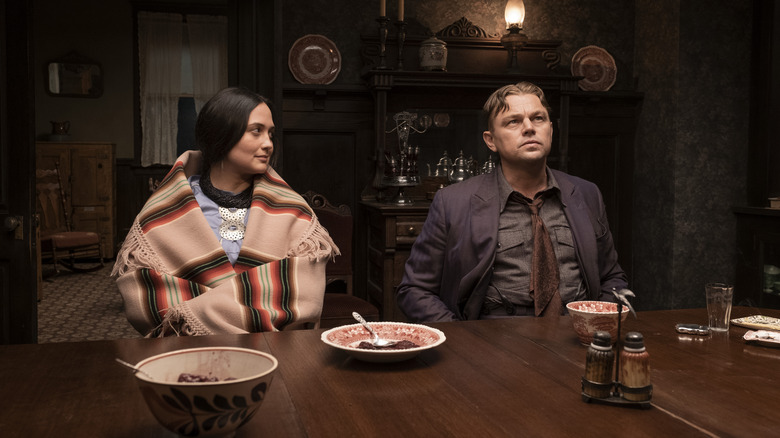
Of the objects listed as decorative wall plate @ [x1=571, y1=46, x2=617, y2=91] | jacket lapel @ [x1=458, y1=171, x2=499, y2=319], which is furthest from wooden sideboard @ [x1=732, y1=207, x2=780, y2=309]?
jacket lapel @ [x1=458, y1=171, x2=499, y2=319]

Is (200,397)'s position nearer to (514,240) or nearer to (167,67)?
(514,240)

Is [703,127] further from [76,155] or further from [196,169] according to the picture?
[76,155]

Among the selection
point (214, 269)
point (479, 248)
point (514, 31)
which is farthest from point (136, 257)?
point (514, 31)

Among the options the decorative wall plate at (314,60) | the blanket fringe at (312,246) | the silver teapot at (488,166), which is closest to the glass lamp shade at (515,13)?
the silver teapot at (488,166)

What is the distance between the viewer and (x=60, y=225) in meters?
9.02

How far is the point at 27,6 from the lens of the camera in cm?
315

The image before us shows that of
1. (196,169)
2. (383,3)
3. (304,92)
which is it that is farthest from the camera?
(304,92)

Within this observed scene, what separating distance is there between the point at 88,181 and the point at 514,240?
7972 mm

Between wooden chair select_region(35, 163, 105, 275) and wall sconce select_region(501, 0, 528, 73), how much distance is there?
554 cm

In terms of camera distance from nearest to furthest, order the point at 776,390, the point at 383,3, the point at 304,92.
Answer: the point at 776,390, the point at 383,3, the point at 304,92

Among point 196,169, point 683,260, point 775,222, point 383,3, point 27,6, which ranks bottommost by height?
point 683,260

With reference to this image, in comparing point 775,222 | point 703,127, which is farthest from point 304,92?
point 775,222

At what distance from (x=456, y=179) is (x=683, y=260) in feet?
5.42

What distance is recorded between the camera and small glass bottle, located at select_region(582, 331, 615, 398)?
3.78 ft
